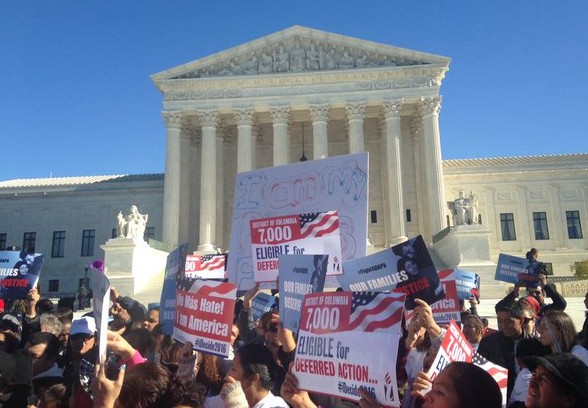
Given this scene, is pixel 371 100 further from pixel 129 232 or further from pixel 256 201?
pixel 256 201

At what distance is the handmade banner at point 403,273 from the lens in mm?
5707

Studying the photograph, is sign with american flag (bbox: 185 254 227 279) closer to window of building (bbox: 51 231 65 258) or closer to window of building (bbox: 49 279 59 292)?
window of building (bbox: 49 279 59 292)

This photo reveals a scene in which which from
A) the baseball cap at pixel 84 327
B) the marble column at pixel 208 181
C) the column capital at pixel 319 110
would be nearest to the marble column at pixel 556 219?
the column capital at pixel 319 110

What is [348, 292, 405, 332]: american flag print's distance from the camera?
3904 mm

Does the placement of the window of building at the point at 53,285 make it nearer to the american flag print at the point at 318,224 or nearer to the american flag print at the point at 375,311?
the american flag print at the point at 318,224

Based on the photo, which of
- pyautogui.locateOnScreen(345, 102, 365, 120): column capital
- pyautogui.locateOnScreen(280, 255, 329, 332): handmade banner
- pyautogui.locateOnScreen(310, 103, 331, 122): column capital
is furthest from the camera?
pyautogui.locateOnScreen(310, 103, 331, 122): column capital

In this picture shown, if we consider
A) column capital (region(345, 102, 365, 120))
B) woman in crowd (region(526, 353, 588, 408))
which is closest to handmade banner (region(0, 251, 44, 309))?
woman in crowd (region(526, 353, 588, 408))

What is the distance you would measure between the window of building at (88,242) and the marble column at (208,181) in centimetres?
1230

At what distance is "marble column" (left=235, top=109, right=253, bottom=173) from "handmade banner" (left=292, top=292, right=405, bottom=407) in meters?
34.0

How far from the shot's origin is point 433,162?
3716cm

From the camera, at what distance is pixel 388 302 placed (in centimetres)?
402

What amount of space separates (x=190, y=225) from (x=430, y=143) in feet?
64.1

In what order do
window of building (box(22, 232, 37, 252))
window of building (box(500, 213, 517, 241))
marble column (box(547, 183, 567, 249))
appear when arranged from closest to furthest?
1. marble column (box(547, 183, 567, 249))
2. window of building (box(500, 213, 517, 241))
3. window of building (box(22, 232, 37, 252))

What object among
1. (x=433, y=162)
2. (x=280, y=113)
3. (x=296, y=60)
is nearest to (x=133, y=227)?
(x=280, y=113)
